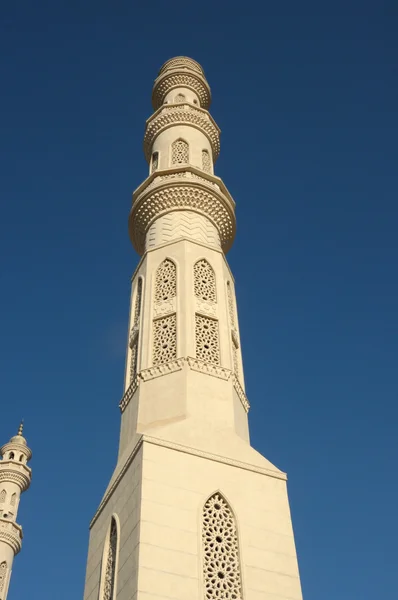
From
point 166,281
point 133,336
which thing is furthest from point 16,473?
point 166,281

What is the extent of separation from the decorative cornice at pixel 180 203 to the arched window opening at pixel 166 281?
1.73 meters

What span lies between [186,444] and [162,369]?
183 cm

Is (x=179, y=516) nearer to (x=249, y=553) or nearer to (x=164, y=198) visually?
(x=249, y=553)

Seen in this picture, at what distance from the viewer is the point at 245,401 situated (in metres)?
12.4

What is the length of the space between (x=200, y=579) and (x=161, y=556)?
0.58m

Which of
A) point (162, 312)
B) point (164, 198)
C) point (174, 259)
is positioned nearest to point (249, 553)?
point (162, 312)

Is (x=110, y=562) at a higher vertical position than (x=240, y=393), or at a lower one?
lower

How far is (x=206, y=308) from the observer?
503 inches

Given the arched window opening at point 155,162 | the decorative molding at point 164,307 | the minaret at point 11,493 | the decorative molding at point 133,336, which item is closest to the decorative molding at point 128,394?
the decorative molding at point 133,336

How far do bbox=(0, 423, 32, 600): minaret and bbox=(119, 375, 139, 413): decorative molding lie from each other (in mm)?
10889

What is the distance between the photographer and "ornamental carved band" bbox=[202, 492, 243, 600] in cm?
899

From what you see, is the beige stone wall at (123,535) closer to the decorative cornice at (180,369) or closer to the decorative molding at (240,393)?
the decorative cornice at (180,369)

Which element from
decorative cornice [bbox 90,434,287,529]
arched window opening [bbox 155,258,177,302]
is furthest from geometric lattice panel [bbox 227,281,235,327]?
decorative cornice [bbox 90,434,287,529]

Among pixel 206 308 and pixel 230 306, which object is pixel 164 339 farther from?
pixel 230 306
